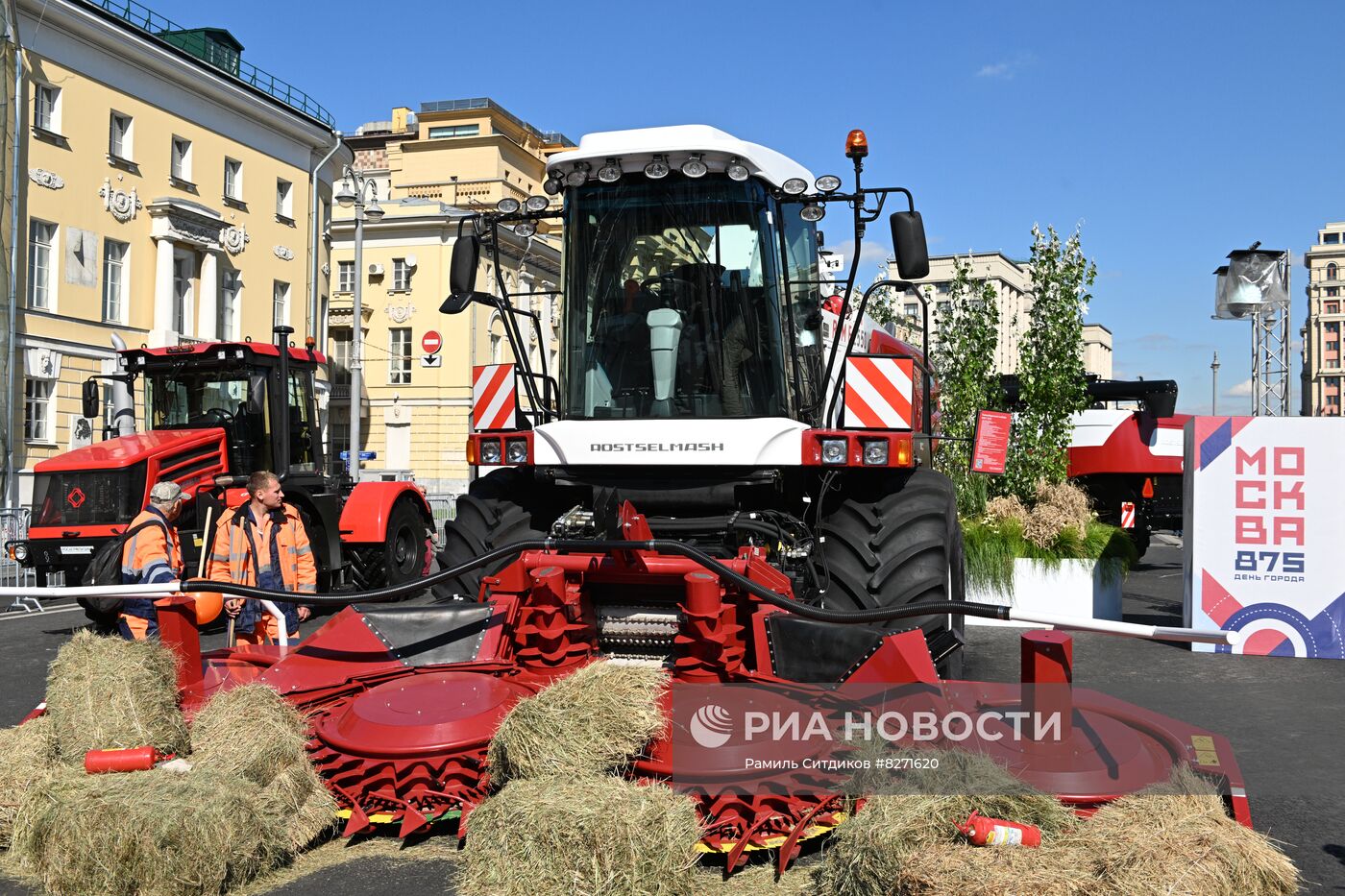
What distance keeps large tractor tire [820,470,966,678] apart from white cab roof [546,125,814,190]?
1.80m

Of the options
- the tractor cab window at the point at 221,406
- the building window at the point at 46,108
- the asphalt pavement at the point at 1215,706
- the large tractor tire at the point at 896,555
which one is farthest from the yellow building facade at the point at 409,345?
the large tractor tire at the point at 896,555

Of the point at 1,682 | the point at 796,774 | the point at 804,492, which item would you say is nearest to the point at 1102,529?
the point at 804,492

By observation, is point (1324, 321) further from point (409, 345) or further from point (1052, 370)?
point (1052, 370)

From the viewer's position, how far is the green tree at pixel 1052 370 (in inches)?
540

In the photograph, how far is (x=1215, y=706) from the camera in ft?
25.8

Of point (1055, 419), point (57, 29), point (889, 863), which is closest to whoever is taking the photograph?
point (889, 863)

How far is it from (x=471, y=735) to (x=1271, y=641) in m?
7.99

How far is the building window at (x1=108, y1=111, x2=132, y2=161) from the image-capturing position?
26703mm

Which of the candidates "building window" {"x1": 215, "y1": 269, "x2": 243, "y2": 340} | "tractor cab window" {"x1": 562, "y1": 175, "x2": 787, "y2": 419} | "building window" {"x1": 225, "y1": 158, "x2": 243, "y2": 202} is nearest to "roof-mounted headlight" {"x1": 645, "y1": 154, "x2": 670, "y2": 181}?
"tractor cab window" {"x1": 562, "y1": 175, "x2": 787, "y2": 419}

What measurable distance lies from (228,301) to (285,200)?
4.07 meters

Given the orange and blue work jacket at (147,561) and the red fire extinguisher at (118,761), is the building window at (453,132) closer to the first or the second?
the orange and blue work jacket at (147,561)

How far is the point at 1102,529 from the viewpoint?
41.2ft

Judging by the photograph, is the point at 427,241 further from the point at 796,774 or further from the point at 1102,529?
the point at 796,774

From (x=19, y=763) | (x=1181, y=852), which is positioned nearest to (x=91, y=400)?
(x=19, y=763)
